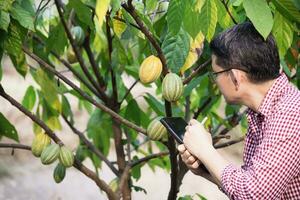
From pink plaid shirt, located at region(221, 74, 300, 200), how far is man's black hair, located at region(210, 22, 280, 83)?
8cm

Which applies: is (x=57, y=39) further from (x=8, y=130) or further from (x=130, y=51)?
(x=130, y=51)

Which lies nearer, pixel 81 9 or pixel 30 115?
pixel 81 9

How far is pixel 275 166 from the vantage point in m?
1.33

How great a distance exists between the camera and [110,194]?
212 centimetres

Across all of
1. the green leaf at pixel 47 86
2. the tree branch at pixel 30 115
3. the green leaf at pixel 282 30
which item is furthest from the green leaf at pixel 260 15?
the green leaf at pixel 47 86

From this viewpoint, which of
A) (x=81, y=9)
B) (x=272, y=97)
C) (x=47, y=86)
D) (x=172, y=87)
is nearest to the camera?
(x=272, y=97)

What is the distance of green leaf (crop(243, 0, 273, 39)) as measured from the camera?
133 cm

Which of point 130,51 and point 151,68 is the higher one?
point 151,68

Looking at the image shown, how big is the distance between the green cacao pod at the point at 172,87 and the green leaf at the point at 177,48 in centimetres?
3

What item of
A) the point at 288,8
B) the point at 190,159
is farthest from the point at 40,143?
the point at 288,8

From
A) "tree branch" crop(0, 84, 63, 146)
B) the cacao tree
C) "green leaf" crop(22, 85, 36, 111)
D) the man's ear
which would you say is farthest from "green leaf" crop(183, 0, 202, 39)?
"green leaf" crop(22, 85, 36, 111)

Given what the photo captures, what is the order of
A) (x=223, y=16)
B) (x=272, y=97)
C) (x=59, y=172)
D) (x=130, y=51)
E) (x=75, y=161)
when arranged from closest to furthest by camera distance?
(x=272, y=97) < (x=223, y=16) < (x=75, y=161) < (x=59, y=172) < (x=130, y=51)

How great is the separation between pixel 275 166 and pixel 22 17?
0.73 metres

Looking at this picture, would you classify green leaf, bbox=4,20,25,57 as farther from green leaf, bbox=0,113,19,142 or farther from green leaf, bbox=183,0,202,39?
green leaf, bbox=183,0,202,39
